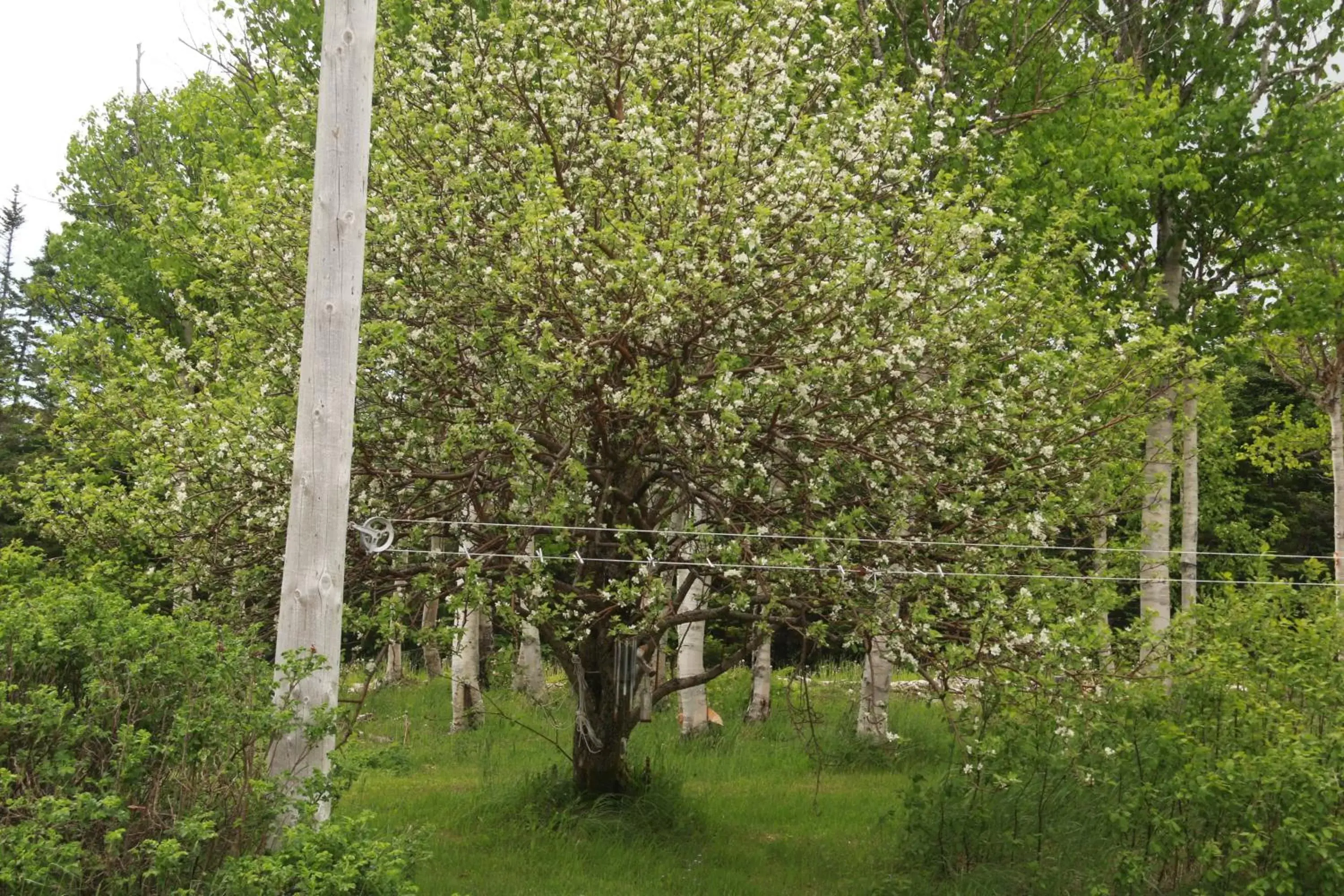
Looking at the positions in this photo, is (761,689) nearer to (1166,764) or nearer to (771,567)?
(1166,764)

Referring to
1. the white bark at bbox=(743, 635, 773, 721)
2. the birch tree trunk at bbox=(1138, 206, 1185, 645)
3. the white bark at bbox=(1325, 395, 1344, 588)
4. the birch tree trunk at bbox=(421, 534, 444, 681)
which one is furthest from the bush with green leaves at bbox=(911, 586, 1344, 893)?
the white bark at bbox=(1325, 395, 1344, 588)

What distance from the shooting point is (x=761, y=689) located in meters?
17.9

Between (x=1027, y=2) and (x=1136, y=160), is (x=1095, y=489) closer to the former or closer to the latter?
(x=1136, y=160)

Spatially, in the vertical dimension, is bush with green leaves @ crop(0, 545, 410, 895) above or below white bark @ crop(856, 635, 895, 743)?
above

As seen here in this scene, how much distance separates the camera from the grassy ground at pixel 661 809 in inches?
392

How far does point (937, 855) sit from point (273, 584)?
5929mm

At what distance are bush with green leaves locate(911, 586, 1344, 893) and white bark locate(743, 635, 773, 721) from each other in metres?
7.02

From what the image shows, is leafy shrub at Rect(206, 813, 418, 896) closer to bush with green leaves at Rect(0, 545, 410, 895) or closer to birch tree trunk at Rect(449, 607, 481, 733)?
bush with green leaves at Rect(0, 545, 410, 895)

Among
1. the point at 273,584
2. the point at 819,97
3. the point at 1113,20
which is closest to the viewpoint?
the point at 273,584

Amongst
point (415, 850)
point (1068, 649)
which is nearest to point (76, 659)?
point (415, 850)

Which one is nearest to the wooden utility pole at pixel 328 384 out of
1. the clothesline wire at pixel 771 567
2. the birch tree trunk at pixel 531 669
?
the clothesline wire at pixel 771 567

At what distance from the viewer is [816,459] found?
30.7 feet

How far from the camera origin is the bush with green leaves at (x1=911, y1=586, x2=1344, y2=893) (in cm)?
818

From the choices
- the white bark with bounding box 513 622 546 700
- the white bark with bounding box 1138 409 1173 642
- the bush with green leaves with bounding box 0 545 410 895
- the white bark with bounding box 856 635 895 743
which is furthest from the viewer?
the white bark with bounding box 513 622 546 700
